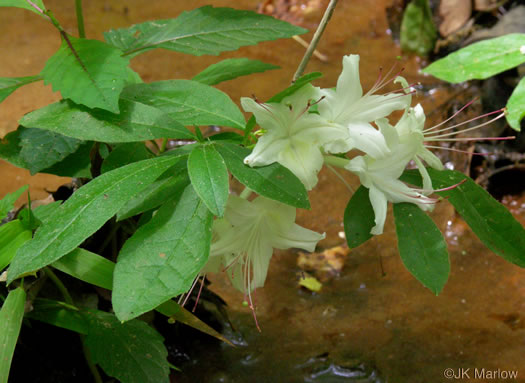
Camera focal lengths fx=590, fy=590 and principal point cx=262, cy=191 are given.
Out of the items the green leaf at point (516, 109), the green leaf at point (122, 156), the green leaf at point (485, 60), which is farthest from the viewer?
the green leaf at point (485, 60)

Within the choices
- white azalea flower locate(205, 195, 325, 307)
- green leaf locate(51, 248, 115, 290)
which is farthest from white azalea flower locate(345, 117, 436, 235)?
green leaf locate(51, 248, 115, 290)

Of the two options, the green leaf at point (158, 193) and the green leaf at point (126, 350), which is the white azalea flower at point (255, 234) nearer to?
the green leaf at point (158, 193)

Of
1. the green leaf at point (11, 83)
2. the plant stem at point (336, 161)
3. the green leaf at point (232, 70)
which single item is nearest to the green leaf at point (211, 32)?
the green leaf at point (232, 70)

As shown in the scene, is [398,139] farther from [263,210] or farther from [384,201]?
[263,210]

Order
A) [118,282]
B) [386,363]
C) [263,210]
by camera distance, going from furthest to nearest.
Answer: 1. [386,363]
2. [263,210]
3. [118,282]

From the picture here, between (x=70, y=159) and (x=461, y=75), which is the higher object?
(x=70, y=159)

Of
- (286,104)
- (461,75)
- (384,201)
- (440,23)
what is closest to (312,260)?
(461,75)

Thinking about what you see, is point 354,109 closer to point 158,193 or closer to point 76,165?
point 158,193
